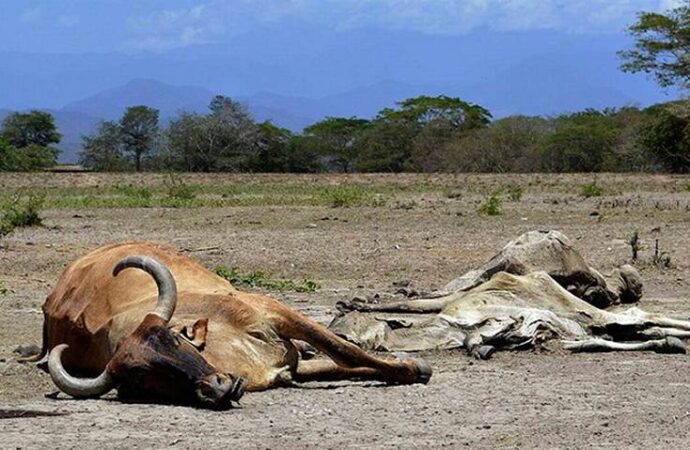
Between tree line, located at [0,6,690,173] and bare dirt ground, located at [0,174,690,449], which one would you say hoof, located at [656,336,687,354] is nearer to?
bare dirt ground, located at [0,174,690,449]

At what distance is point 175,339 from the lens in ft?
22.2

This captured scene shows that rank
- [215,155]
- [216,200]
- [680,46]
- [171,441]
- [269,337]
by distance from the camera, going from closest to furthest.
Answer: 1. [171,441]
2. [269,337]
3. [216,200]
4. [680,46]
5. [215,155]

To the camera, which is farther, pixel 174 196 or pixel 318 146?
pixel 318 146

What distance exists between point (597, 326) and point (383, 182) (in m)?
29.1

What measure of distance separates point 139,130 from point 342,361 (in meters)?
64.0

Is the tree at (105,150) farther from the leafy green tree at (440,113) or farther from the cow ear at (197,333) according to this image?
the cow ear at (197,333)

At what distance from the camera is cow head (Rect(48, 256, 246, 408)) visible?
6730 mm

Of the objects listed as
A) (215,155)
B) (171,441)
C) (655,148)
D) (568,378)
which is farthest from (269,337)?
(215,155)

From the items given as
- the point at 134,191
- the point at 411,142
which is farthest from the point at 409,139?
the point at 134,191

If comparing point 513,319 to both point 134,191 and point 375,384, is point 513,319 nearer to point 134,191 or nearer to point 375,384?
point 375,384

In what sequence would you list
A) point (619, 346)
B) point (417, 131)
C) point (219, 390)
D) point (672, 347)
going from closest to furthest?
point (219, 390)
point (672, 347)
point (619, 346)
point (417, 131)

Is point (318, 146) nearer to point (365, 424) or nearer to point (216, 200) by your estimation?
point (216, 200)

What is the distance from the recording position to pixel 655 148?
47.1 m

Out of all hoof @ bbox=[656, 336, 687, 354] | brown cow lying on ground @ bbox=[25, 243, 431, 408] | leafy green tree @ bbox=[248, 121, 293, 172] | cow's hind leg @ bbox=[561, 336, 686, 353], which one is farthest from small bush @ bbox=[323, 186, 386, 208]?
leafy green tree @ bbox=[248, 121, 293, 172]
